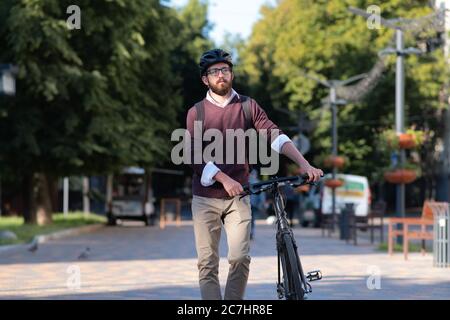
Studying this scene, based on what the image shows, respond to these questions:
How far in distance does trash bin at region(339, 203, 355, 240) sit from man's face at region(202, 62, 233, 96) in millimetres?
19164

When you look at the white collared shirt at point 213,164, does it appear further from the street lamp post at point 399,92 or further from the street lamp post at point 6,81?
the street lamp post at point 399,92

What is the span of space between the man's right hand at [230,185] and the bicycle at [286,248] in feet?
0.16

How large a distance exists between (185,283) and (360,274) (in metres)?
2.92

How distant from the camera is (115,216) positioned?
44594 millimetres

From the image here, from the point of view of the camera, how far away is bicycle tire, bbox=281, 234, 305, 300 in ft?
24.3

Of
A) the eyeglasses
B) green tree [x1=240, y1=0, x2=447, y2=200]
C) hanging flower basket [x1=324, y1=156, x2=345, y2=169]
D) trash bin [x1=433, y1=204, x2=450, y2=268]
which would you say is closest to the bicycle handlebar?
the eyeglasses

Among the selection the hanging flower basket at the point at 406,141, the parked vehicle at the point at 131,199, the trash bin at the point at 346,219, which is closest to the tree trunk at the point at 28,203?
the parked vehicle at the point at 131,199

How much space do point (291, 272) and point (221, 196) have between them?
780mm

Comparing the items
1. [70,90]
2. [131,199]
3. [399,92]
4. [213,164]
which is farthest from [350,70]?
A: [213,164]

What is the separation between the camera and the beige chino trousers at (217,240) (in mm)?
7809

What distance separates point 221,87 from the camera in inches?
309

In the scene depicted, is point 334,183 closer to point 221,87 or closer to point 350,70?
point 350,70

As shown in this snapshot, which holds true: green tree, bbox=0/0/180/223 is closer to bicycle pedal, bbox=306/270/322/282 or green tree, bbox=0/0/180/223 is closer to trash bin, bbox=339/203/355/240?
trash bin, bbox=339/203/355/240
